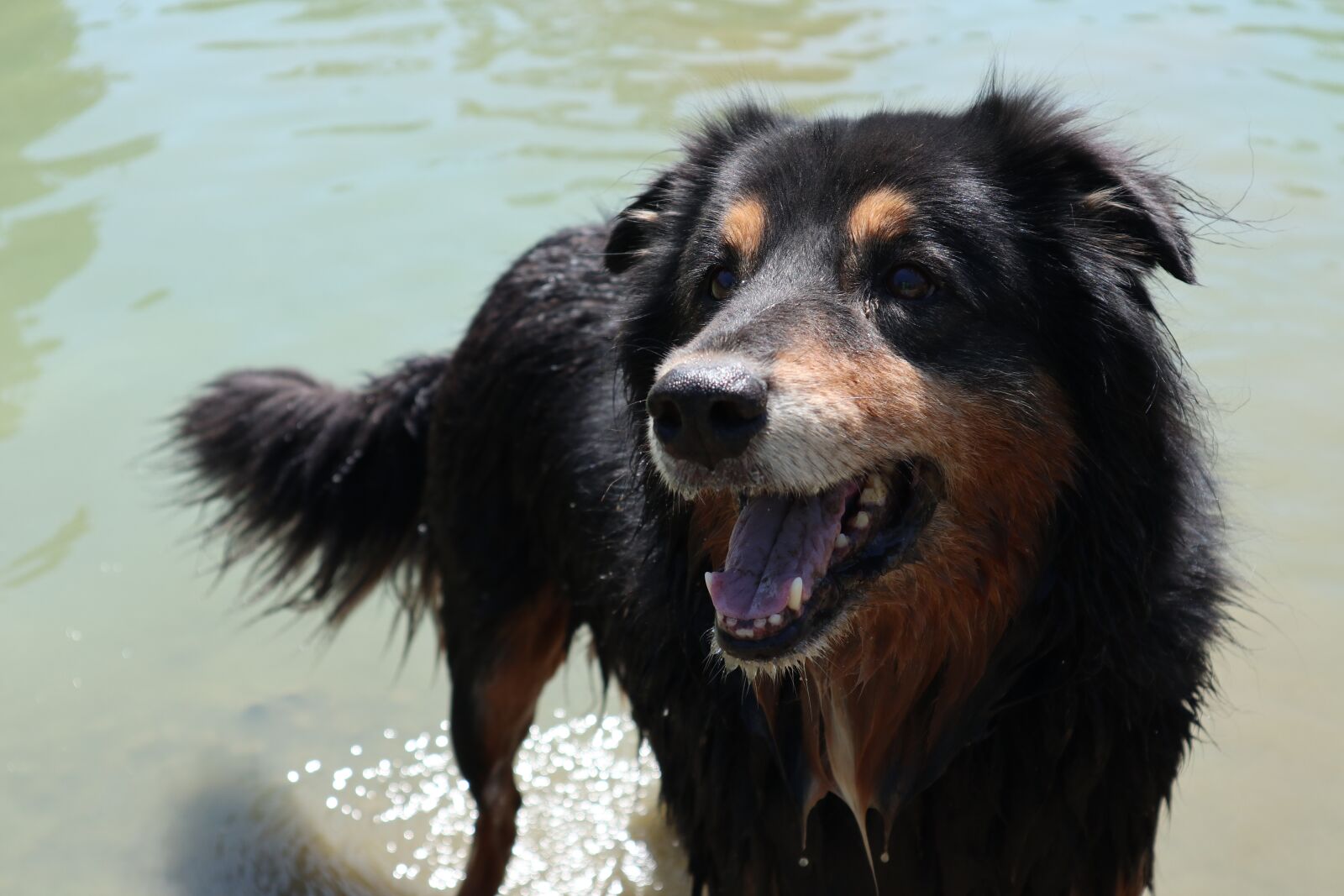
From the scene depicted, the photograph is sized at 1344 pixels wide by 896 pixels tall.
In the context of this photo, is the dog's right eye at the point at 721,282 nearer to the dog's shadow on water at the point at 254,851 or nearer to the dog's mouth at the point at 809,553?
the dog's mouth at the point at 809,553

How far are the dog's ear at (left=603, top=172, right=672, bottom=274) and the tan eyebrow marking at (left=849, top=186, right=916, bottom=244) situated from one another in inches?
25.5

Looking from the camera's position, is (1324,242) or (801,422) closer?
(801,422)

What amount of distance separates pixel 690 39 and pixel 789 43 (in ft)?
2.32

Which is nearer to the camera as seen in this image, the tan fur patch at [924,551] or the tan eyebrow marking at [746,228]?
the tan fur patch at [924,551]

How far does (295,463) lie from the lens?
442cm

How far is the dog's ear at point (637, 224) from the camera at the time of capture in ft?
11.0

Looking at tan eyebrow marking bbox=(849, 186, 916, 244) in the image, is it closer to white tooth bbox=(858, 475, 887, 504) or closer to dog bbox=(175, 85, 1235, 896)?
dog bbox=(175, 85, 1235, 896)

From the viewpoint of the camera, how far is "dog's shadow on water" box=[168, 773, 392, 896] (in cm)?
444

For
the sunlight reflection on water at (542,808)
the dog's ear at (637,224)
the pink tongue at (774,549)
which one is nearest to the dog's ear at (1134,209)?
the pink tongue at (774,549)

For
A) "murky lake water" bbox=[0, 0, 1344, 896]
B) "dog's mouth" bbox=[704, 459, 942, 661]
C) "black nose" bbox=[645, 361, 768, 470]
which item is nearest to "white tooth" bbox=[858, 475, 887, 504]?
"dog's mouth" bbox=[704, 459, 942, 661]

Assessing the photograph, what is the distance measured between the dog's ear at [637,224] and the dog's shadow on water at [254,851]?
7.24ft

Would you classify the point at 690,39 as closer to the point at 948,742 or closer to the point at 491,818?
the point at 491,818

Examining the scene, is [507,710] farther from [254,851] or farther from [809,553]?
[809,553]

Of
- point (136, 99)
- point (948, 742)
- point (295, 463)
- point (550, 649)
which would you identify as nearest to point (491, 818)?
point (550, 649)
